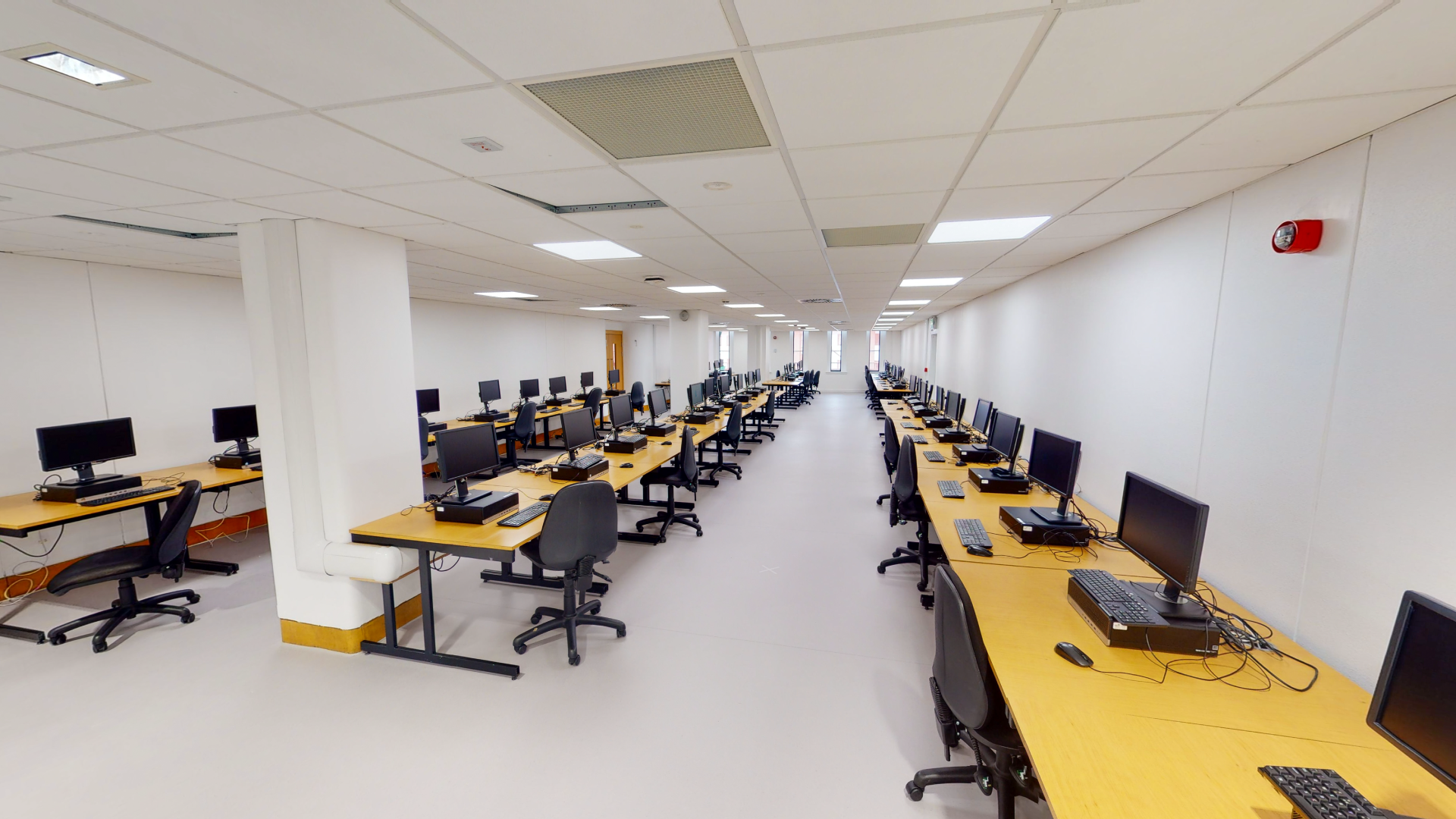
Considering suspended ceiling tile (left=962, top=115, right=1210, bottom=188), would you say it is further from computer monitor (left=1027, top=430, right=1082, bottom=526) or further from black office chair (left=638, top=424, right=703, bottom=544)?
black office chair (left=638, top=424, right=703, bottom=544)

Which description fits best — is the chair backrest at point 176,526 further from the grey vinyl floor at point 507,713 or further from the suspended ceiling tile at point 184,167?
the suspended ceiling tile at point 184,167

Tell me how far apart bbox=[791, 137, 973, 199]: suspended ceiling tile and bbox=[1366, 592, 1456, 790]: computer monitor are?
5.66 feet

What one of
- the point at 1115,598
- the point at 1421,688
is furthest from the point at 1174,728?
the point at 1115,598

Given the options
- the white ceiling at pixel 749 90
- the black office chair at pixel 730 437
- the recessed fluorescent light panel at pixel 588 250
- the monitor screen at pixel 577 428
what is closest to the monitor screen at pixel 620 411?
the monitor screen at pixel 577 428

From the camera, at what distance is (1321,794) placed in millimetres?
1154

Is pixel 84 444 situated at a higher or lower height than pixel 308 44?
lower

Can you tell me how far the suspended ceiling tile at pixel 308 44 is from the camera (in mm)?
1084

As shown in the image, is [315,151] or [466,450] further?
[466,450]

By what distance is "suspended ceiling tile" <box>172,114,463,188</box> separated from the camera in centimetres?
166

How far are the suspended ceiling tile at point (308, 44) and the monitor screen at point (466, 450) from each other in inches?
77.4

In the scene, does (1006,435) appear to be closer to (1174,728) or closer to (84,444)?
(1174,728)

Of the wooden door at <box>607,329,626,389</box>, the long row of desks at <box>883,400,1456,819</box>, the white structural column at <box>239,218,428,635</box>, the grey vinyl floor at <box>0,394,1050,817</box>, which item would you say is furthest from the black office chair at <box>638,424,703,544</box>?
the wooden door at <box>607,329,626,389</box>

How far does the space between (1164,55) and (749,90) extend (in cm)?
107

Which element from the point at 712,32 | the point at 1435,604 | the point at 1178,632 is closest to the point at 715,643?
the point at 1178,632
